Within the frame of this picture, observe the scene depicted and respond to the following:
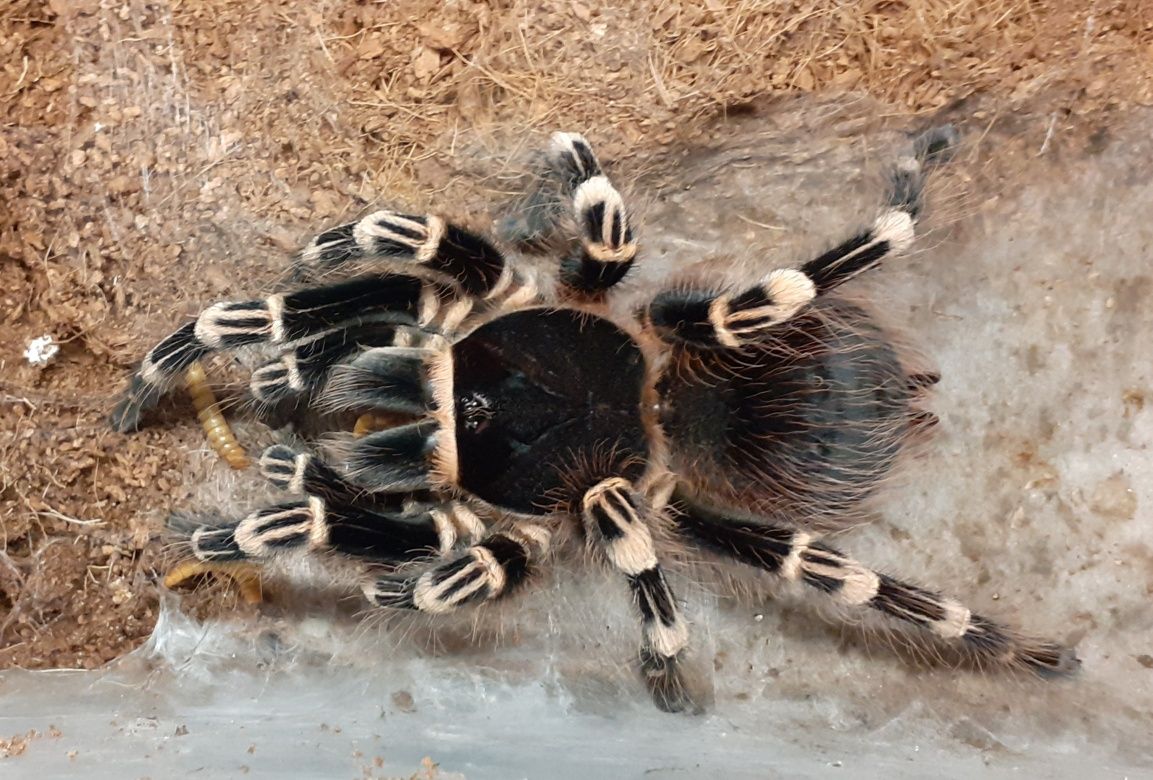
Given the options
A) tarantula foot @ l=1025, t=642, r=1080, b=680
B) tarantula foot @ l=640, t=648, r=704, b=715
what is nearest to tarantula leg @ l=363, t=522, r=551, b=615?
tarantula foot @ l=640, t=648, r=704, b=715

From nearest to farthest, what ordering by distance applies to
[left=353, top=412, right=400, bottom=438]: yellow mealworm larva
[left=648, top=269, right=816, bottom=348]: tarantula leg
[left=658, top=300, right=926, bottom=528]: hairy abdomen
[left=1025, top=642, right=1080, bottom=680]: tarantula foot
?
[left=648, top=269, right=816, bottom=348]: tarantula leg
[left=658, top=300, right=926, bottom=528]: hairy abdomen
[left=1025, top=642, right=1080, bottom=680]: tarantula foot
[left=353, top=412, right=400, bottom=438]: yellow mealworm larva

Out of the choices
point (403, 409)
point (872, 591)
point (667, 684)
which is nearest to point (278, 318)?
point (403, 409)

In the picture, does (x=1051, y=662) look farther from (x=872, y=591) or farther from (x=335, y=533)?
(x=335, y=533)

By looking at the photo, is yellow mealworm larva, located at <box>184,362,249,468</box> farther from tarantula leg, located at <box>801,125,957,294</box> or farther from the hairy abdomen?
tarantula leg, located at <box>801,125,957,294</box>

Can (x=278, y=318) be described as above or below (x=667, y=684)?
above

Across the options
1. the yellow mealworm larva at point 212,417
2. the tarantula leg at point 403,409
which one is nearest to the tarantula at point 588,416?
the tarantula leg at point 403,409

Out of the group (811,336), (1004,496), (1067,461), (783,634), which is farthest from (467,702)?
(1067,461)
